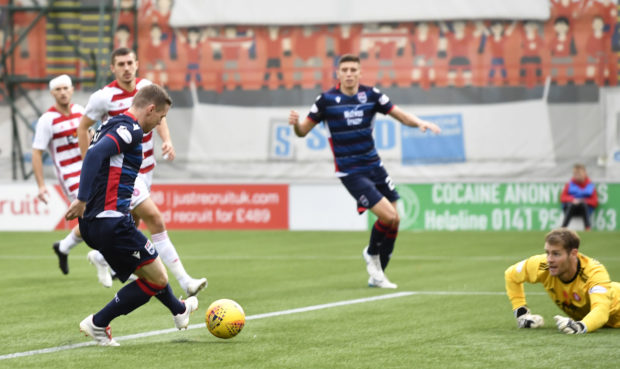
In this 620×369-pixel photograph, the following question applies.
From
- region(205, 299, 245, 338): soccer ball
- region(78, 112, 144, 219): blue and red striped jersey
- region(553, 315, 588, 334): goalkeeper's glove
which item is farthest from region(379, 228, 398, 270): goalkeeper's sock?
region(78, 112, 144, 219): blue and red striped jersey

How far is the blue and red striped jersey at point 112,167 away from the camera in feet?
20.6

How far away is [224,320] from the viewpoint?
686cm

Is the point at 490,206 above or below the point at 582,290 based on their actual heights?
below

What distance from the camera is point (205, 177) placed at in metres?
22.2

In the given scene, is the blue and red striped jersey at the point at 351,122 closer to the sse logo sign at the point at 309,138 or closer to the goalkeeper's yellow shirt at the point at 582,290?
the goalkeeper's yellow shirt at the point at 582,290

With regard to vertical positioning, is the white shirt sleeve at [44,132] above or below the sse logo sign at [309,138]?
above

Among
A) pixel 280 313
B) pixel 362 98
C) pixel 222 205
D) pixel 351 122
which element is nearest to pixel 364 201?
pixel 351 122

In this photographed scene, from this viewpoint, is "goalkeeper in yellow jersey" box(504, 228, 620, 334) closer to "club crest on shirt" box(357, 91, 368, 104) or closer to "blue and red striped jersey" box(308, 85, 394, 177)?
"blue and red striped jersey" box(308, 85, 394, 177)

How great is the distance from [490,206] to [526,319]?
12942 millimetres

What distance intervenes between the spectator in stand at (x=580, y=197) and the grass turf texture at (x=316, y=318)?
12.7 ft

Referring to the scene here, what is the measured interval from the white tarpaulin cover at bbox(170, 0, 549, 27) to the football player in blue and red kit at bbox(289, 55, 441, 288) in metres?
11.9

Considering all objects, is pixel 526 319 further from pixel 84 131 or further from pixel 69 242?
pixel 69 242

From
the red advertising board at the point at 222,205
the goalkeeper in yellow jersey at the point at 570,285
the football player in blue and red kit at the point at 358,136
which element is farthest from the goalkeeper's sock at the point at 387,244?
the red advertising board at the point at 222,205

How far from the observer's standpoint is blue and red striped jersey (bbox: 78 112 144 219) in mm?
6289
